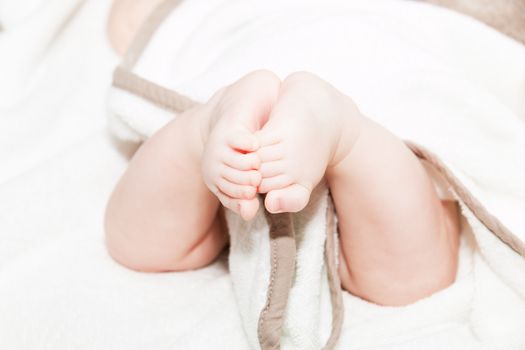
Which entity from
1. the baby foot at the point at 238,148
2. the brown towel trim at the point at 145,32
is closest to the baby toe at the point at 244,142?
the baby foot at the point at 238,148

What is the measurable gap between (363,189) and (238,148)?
18cm

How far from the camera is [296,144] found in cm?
56

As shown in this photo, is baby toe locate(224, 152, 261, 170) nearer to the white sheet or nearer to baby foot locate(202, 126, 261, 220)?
baby foot locate(202, 126, 261, 220)

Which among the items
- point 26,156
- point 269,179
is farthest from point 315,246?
point 26,156

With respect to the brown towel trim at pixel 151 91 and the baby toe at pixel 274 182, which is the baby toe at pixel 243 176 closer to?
the baby toe at pixel 274 182

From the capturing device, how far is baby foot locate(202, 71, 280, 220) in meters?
0.54

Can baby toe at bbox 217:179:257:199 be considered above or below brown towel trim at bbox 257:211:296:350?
above

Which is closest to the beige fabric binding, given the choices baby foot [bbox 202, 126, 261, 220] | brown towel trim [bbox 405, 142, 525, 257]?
brown towel trim [bbox 405, 142, 525, 257]

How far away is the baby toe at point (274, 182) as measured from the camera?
0.55 metres

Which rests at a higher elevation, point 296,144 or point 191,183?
point 296,144

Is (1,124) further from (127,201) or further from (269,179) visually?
(269,179)

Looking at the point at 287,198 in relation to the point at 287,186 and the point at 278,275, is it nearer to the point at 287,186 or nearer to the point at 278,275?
the point at 287,186

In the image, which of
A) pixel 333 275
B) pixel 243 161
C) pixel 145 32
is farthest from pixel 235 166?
pixel 145 32

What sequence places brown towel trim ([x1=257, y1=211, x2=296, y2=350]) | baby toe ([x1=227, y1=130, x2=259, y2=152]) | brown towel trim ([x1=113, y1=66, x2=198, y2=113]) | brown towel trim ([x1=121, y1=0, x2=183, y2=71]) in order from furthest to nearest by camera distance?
1. brown towel trim ([x1=121, y1=0, x2=183, y2=71])
2. brown towel trim ([x1=113, y1=66, x2=198, y2=113])
3. brown towel trim ([x1=257, y1=211, x2=296, y2=350])
4. baby toe ([x1=227, y1=130, x2=259, y2=152])
